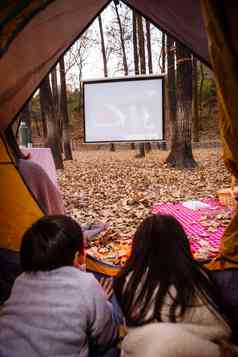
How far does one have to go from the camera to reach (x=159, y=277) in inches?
58.0

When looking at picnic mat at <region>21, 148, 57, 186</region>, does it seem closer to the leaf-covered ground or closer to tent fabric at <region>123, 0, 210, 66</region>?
the leaf-covered ground

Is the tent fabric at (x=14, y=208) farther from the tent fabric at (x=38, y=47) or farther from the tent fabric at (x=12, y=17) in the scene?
the tent fabric at (x=12, y=17)

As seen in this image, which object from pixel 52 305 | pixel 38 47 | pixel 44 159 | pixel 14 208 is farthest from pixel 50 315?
pixel 44 159

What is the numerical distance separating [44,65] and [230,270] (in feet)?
8.64

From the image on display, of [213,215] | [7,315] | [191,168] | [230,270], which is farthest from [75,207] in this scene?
[7,315]

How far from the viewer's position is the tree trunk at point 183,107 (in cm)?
878

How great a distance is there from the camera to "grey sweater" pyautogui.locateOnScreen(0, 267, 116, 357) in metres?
1.41

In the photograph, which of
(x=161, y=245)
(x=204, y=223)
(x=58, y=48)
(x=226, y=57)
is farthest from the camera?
(x=204, y=223)

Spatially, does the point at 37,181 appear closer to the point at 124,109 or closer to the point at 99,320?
the point at 99,320

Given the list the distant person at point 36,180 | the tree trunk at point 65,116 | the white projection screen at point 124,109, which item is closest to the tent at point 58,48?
the distant person at point 36,180

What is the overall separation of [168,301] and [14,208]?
5.42 feet

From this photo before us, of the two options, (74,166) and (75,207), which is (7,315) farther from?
(74,166)

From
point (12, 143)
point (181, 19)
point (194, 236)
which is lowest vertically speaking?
point (194, 236)

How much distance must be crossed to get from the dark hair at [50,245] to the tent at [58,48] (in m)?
1.04
